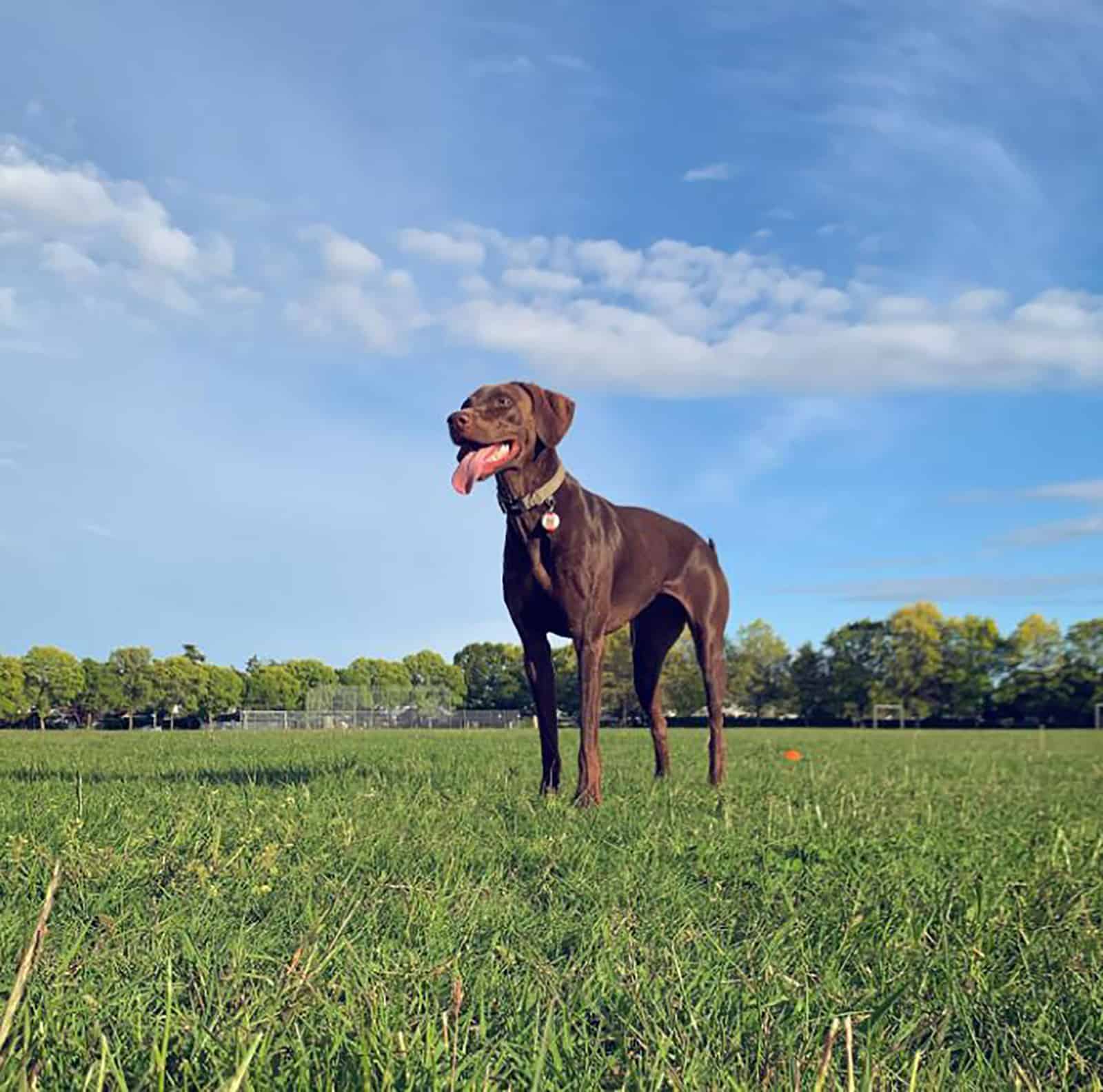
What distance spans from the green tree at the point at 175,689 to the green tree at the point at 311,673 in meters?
16.3

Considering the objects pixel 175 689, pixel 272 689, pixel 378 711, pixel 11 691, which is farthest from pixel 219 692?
pixel 11 691

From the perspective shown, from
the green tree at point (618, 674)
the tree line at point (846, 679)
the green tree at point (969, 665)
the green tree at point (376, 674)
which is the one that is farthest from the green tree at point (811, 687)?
the green tree at point (376, 674)

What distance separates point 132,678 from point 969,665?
7802cm

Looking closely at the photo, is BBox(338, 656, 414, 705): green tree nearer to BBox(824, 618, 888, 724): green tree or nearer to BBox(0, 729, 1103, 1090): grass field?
BBox(824, 618, 888, 724): green tree

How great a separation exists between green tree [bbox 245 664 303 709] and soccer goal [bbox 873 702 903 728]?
61.9 metres

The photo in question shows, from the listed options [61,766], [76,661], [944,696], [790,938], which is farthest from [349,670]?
[790,938]

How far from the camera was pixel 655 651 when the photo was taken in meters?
8.79

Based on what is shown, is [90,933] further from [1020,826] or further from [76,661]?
[76,661]

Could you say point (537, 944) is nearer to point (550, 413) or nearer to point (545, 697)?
point (545, 697)

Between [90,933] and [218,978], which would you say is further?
[90,933]

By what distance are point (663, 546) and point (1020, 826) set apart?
128 inches

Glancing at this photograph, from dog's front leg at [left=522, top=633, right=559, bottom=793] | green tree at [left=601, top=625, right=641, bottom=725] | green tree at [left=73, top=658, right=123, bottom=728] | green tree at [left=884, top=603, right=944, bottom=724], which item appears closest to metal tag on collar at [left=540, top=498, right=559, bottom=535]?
dog's front leg at [left=522, top=633, right=559, bottom=793]

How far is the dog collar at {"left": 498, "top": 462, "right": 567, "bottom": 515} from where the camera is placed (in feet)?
22.1

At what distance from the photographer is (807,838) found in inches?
200
